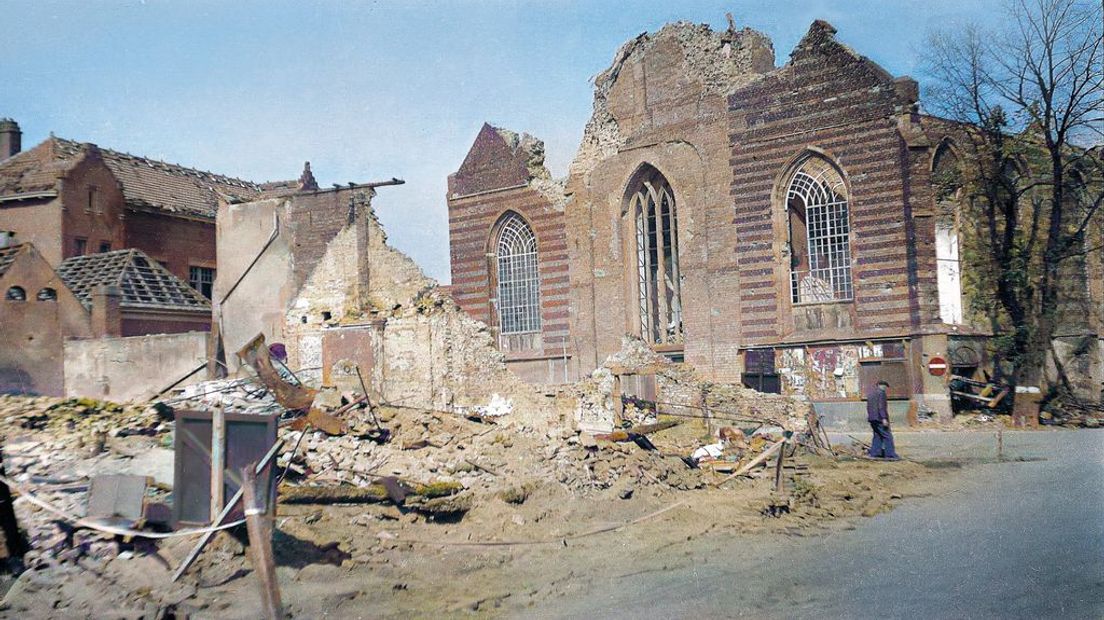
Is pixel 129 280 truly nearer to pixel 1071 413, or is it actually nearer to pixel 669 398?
pixel 669 398

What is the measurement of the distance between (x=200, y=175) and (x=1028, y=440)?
95.2 ft

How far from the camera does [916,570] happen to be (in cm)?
796

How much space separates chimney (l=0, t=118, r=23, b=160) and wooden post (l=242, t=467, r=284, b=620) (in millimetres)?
25745

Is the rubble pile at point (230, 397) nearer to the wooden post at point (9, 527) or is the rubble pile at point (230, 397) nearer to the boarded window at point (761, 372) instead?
the wooden post at point (9, 527)

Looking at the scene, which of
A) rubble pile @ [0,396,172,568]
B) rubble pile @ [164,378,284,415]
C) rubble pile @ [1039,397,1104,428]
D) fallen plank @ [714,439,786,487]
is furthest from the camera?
rubble pile @ [1039,397,1104,428]

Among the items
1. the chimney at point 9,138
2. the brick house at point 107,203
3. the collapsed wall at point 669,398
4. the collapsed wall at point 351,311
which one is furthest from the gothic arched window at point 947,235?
the chimney at point 9,138

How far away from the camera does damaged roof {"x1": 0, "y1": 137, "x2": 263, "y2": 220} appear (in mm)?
23156

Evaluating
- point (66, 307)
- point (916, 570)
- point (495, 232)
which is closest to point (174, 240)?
point (66, 307)

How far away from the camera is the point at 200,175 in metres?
34.3

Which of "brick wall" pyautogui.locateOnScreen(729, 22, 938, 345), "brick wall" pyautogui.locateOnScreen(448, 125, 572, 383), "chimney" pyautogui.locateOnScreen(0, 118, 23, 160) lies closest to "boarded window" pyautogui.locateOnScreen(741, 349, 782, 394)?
"brick wall" pyautogui.locateOnScreen(729, 22, 938, 345)

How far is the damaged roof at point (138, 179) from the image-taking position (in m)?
23.2

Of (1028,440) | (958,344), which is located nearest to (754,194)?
(958,344)

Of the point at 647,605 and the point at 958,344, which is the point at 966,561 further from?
the point at 958,344

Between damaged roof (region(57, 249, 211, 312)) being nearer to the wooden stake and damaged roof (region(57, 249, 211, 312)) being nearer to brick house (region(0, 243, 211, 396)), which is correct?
brick house (region(0, 243, 211, 396))
